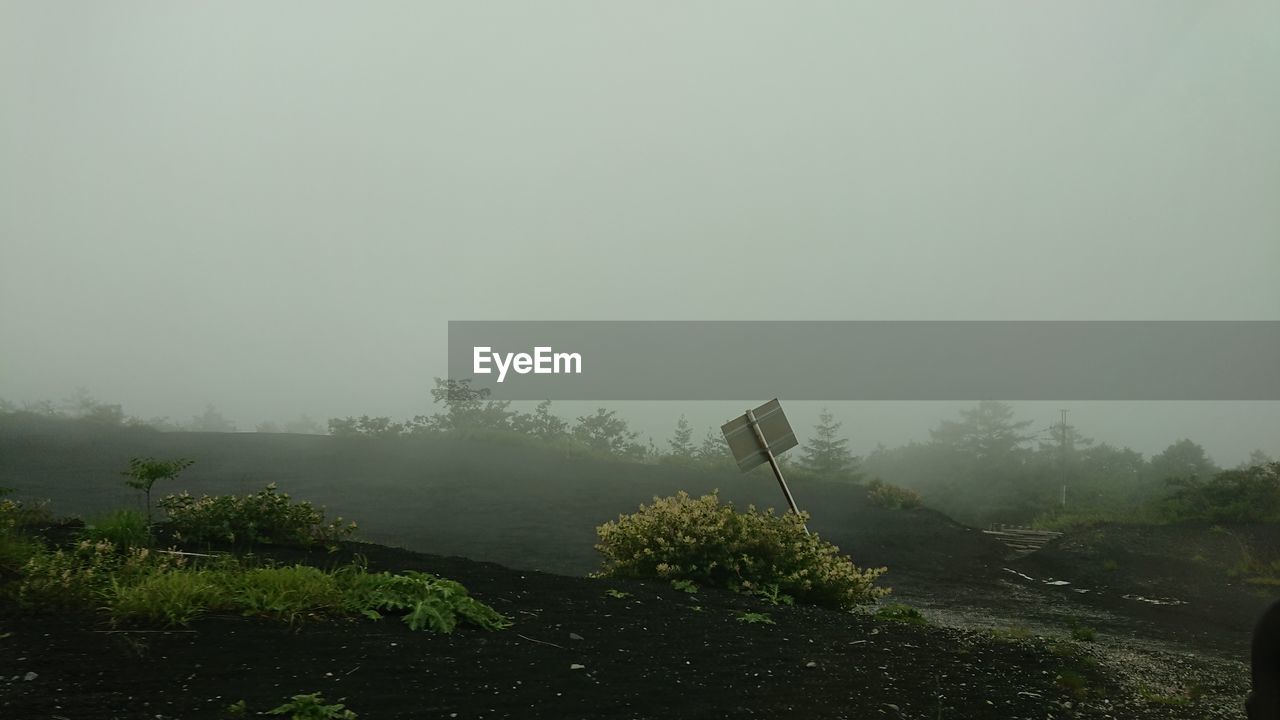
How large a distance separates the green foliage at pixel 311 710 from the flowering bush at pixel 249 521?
14.6 feet

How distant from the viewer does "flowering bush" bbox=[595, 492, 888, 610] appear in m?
9.41

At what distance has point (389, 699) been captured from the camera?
13.9 feet

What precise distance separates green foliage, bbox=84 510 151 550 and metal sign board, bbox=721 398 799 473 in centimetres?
676

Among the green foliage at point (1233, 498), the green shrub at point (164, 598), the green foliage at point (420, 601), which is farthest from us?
the green foliage at point (1233, 498)

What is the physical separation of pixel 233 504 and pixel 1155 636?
11.8 m

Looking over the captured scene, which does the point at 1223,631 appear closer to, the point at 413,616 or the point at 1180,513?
the point at 1180,513

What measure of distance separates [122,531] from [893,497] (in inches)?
725

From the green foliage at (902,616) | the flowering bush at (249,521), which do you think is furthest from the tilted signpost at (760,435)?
the flowering bush at (249,521)

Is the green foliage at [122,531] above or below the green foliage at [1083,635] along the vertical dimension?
above

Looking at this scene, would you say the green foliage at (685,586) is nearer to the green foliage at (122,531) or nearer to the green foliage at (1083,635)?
the green foliage at (1083,635)

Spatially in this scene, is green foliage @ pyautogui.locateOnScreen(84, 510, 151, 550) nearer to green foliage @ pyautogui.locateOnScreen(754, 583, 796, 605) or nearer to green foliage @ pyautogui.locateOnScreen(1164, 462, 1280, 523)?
green foliage @ pyautogui.locateOnScreen(754, 583, 796, 605)

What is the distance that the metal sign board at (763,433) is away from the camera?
11.0 m

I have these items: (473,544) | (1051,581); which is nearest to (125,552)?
(473,544)

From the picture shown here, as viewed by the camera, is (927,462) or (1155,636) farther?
(927,462)
